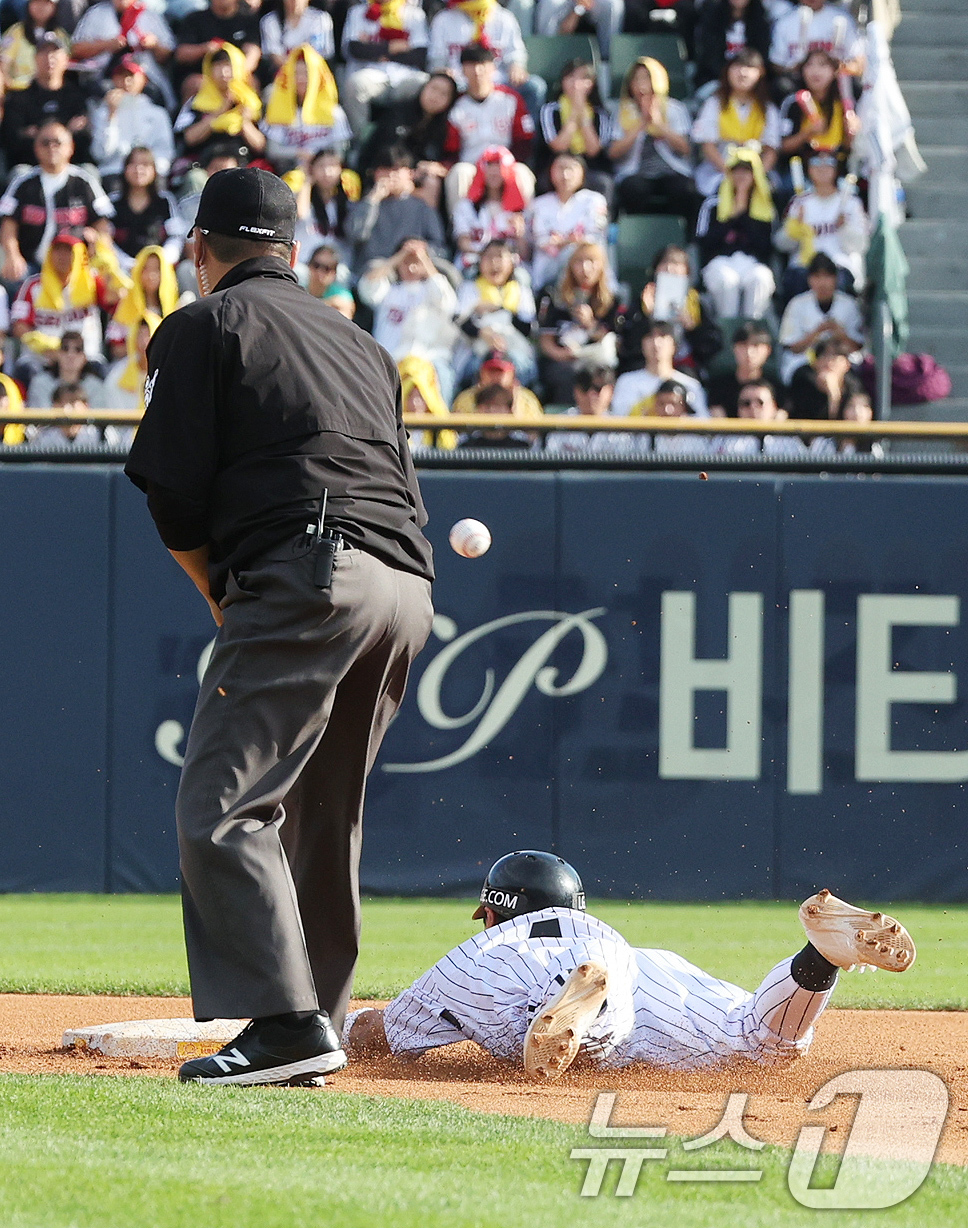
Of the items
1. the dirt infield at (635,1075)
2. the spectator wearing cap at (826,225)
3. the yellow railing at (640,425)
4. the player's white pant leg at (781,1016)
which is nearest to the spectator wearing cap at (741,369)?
the spectator wearing cap at (826,225)

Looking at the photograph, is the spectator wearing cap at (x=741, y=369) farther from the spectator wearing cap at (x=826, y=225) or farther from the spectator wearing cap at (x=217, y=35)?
the spectator wearing cap at (x=217, y=35)

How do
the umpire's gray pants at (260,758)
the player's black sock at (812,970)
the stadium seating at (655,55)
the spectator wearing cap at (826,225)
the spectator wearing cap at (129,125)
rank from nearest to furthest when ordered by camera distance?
the umpire's gray pants at (260,758)
the player's black sock at (812,970)
the spectator wearing cap at (826,225)
the spectator wearing cap at (129,125)
the stadium seating at (655,55)

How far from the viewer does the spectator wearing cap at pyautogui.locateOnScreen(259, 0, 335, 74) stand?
12.4 m

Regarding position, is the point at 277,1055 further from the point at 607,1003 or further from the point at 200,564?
the point at 200,564

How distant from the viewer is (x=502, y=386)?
9.88 m

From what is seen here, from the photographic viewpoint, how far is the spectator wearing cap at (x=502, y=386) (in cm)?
995

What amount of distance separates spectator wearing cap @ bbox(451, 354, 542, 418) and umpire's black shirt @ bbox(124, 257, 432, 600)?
5862mm

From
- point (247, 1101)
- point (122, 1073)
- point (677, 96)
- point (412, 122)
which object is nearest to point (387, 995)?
point (122, 1073)

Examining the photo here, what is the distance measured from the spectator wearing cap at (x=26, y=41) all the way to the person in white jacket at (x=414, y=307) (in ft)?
10.5

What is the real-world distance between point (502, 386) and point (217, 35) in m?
4.20

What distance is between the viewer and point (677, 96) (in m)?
12.8

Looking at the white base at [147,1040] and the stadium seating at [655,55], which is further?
the stadium seating at [655,55]

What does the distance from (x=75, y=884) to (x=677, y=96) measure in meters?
7.07

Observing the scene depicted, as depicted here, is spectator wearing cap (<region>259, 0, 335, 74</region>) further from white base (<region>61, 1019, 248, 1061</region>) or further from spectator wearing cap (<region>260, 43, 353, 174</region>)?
white base (<region>61, 1019, 248, 1061</region>)
